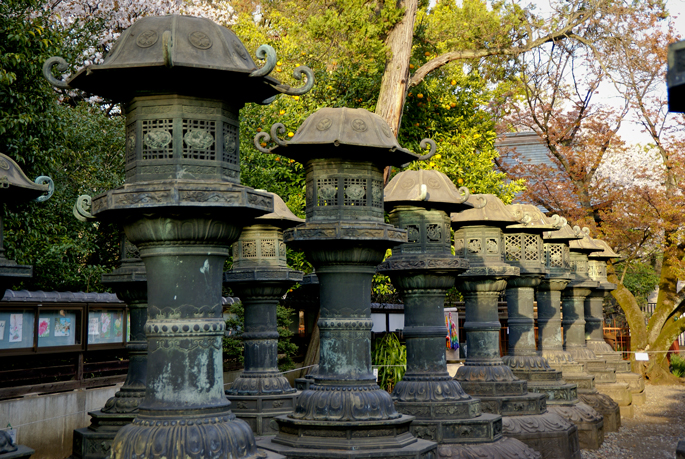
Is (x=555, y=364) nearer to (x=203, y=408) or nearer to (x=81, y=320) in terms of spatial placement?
(x=81, y=320)

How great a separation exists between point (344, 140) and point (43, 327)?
18.8ft

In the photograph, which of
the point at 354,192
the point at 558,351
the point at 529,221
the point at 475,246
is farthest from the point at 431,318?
the point at 558,351

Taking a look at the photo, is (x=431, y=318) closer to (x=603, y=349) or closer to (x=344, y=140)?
(x=344, y=140)

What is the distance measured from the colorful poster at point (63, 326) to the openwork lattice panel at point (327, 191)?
5.25 metres

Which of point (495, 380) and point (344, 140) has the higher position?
point (344, 140)

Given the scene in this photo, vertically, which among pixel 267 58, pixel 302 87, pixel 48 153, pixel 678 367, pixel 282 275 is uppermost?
pixel 48 153

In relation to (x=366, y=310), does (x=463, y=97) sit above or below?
above

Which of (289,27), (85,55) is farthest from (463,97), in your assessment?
(85,55)

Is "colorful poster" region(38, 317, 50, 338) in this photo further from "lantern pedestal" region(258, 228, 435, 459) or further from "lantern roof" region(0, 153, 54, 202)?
"lantern pedestal" region(258, 228, 435, 459)

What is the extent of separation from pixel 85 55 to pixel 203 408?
45.3ft

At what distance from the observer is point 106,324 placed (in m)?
11.5

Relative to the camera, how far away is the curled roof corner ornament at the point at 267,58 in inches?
191

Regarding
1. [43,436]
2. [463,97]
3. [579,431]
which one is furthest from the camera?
[463,97]

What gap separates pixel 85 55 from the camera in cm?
1678
